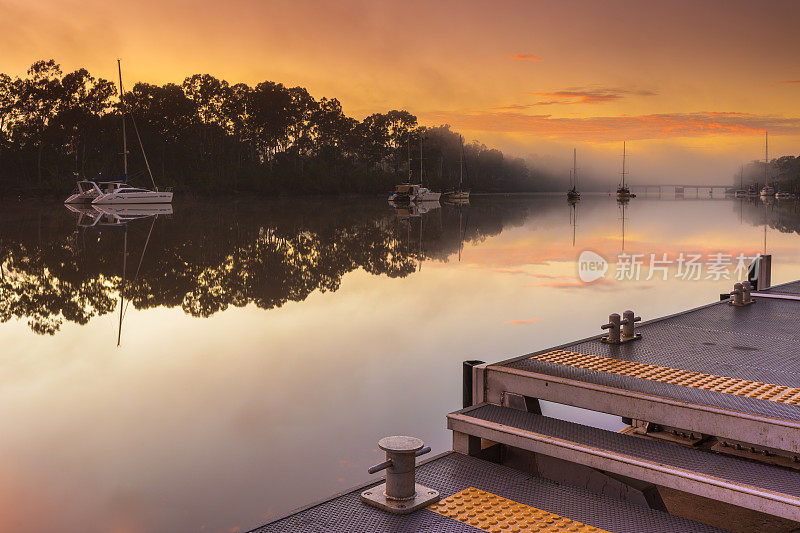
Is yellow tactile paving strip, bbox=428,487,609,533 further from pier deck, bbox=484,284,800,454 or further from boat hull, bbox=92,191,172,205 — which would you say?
boat hull, bbox=92,191,172,205

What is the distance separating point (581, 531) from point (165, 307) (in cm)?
1204

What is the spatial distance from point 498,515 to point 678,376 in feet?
9.12

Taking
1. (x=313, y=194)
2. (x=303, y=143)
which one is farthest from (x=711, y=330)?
(x=303, y=143)

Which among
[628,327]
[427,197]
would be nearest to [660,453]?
[628,327]

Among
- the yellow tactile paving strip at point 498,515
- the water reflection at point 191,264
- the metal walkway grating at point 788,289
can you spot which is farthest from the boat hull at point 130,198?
the yellow tactile paving strip at point 498,515

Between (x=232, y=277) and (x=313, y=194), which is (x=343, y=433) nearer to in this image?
(x=232, y=277)

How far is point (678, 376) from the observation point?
6734mm

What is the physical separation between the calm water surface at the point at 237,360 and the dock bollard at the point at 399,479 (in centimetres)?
108

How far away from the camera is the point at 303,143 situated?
12756 cm

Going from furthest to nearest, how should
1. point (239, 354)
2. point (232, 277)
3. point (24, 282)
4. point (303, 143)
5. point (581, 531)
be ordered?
1. point (303, 143)
2. point (232, 277)
3. point (24, 282)
4. point (239, 354)
5. point (581, 531)

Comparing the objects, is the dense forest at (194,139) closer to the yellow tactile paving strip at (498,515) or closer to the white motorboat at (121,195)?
the white motorboat at (121,195)

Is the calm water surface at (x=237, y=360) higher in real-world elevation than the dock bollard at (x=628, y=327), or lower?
lower

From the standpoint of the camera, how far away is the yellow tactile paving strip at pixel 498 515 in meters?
4.59

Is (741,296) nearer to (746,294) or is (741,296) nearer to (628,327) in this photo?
(746,294)
